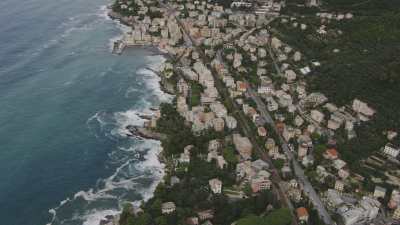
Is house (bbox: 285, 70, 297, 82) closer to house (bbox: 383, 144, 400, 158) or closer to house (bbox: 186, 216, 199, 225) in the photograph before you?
house (bbox: 383, 144, 400, 158)

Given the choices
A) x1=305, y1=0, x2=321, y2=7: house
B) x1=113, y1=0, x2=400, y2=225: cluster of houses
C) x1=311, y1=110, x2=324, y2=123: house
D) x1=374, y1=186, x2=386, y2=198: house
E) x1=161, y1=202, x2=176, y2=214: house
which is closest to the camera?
x1=161, y1=202, x2=176, y2=214: house

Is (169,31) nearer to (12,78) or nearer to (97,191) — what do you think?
(12,78)

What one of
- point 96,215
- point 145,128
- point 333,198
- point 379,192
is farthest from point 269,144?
point 96,215

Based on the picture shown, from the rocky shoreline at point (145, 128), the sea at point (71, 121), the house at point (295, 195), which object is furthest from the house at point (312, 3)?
the house at point (295, 195)

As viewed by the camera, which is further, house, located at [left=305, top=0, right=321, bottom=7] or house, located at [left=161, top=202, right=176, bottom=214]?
house, located at [left=305, top=0, right=321, bottom=7]

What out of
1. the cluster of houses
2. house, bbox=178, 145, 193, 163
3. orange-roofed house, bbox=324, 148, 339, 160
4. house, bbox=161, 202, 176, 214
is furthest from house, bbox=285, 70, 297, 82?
house, bbox=161, 202, 176, 214

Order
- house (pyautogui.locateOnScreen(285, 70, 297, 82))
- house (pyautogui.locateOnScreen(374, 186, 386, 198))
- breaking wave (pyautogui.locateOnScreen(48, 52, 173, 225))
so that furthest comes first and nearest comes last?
house (pyautogui.locateOnScreen(285, 70, 297, 82)), breaking wave (pyautogui.locateOnScreen(48, 52, 173, 225)), house (pyautogui.locateOnScreen(374, 186, 386, 198))

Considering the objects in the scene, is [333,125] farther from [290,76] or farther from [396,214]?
[396,214]

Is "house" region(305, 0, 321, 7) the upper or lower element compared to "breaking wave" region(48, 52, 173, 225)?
upper
